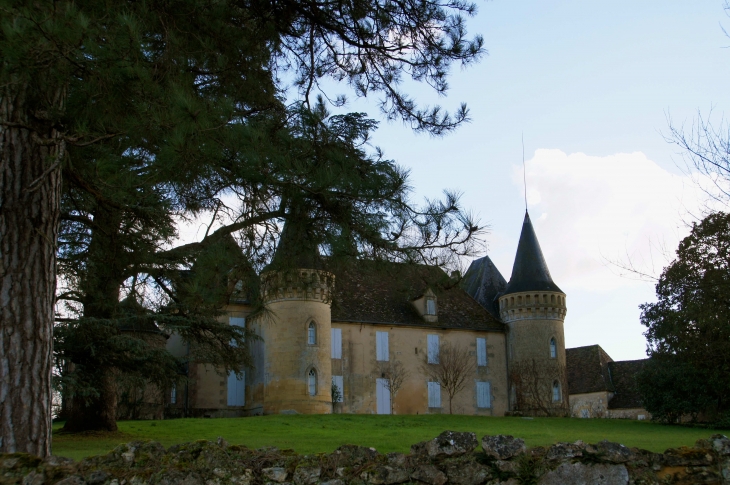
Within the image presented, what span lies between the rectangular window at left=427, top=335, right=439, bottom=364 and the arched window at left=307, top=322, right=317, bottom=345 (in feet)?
22.6

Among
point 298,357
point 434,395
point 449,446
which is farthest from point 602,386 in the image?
point 449,446

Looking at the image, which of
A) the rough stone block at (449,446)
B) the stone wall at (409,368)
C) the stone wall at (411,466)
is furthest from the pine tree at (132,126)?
the stone wall at (409,368)

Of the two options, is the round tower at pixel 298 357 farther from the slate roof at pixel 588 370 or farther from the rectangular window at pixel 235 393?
the slate roof at pixel 588 370

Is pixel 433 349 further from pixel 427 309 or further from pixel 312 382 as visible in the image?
pixel 312 382

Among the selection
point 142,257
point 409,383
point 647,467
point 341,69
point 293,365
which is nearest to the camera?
point 647,467

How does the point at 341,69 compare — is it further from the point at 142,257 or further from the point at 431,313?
the point at 431,313

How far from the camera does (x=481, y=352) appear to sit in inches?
1469

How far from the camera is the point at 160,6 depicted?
7324 millimetres

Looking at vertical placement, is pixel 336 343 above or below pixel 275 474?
above

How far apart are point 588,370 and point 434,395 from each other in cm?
1078

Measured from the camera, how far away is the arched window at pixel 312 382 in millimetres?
31141

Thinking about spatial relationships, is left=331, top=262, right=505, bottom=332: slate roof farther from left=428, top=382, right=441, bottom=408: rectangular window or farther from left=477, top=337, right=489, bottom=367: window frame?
left=428, top=382, right=441, bottom=408: rectangular window

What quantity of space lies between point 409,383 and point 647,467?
3028 cm

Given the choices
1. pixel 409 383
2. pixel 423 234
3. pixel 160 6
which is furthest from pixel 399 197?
pixel 409 383
